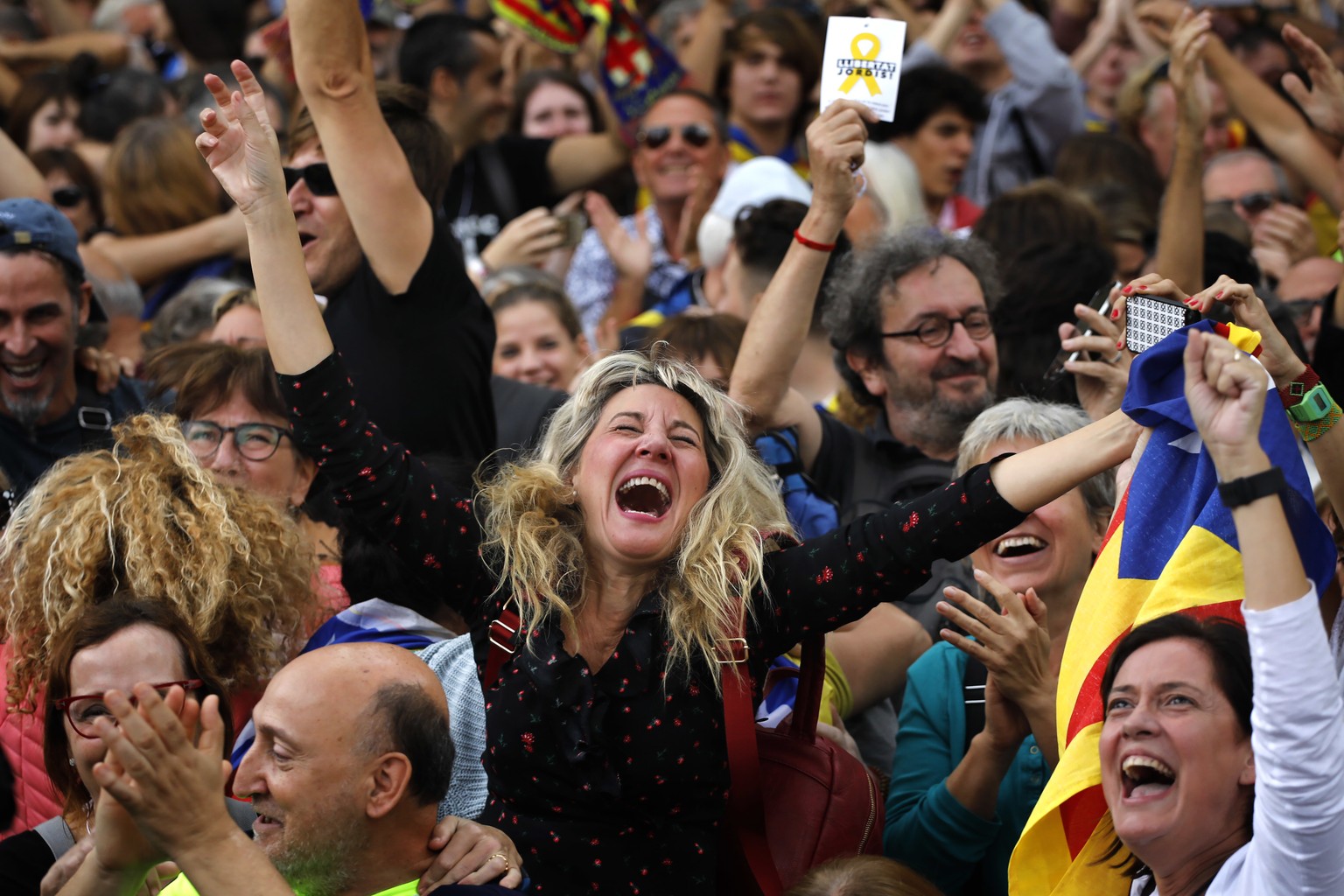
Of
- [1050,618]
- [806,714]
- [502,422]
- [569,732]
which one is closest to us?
[569,732]

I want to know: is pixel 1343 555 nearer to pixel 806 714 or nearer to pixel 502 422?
pixel 806 714

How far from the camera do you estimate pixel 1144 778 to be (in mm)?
2611

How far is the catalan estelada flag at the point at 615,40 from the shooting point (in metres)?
7.12

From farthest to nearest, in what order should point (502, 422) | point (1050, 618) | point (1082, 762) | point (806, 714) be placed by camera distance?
point (502, 422) → point (1050, 618) → point (806, 714) → point (1082, 762)

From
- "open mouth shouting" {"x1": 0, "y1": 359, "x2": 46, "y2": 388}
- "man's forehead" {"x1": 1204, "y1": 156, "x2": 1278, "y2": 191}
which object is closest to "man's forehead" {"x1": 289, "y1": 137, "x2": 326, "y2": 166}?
"open mouth shouting" {"x1": 0, "y1": 359, "x2": 46, "y2": 388}

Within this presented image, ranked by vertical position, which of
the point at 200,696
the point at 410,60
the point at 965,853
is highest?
the point at 410,60

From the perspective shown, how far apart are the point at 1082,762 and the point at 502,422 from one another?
2.48m

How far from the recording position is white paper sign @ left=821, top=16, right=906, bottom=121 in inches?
161

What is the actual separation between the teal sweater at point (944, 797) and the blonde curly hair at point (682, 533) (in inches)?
23.4

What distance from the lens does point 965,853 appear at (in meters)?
3.45

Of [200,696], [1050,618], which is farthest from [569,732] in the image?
[1050,618]

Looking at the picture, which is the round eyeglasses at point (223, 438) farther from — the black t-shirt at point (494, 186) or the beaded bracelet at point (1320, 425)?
the black t-shirt at point (494, 186)

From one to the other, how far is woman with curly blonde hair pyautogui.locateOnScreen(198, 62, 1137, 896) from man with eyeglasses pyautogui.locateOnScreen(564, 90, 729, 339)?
124 inches

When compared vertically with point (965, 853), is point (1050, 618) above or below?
above
